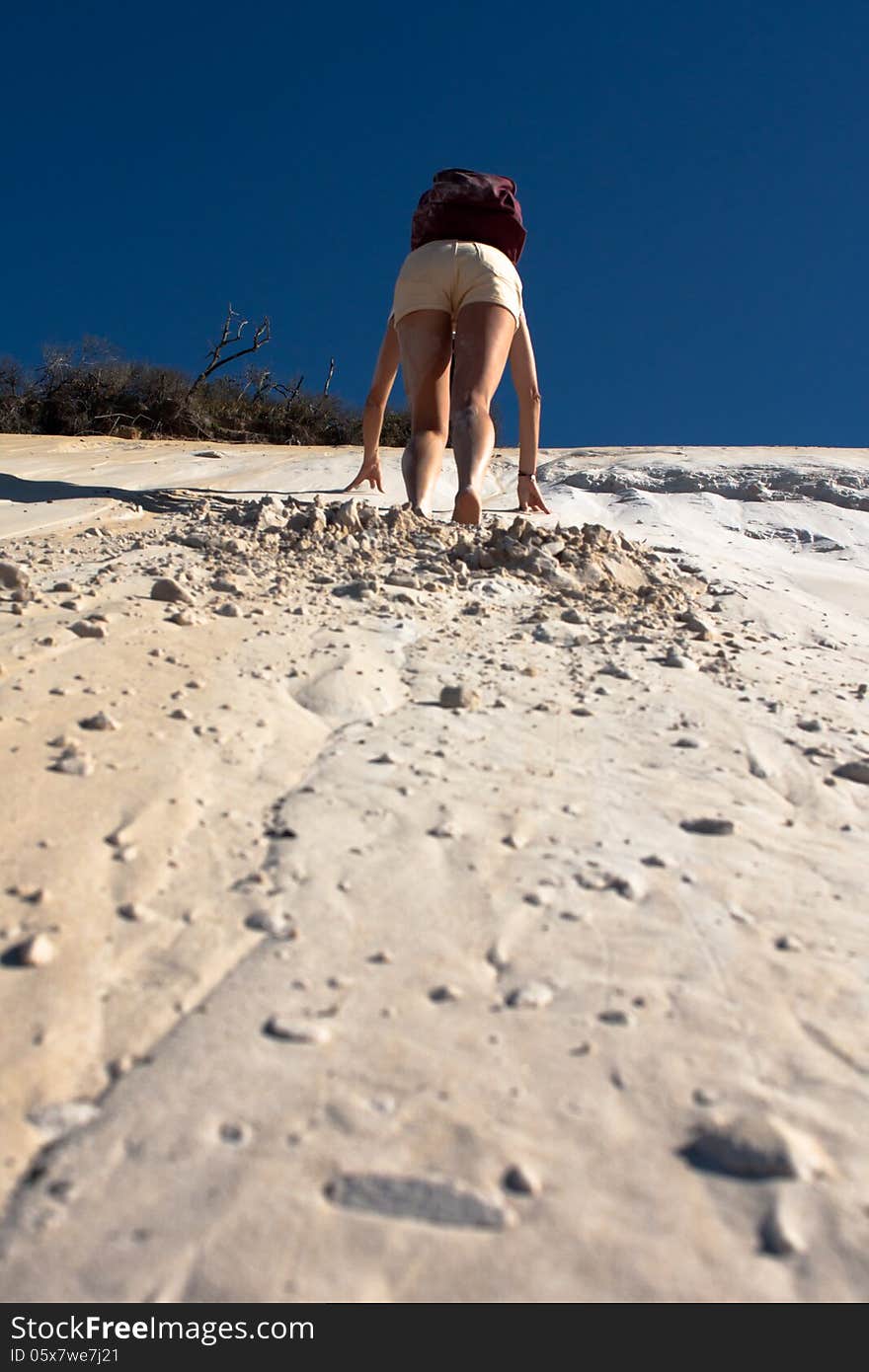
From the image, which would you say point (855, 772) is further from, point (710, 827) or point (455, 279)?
point (455, 279)

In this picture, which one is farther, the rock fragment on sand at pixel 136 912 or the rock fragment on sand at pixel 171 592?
the rock fragment on sand at pixel 171 592

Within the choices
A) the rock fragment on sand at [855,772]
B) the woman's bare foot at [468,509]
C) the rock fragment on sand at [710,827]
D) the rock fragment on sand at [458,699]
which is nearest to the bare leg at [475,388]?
the woman's bare foot at [468,509]

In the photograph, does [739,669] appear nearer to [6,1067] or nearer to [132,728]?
[132,728]

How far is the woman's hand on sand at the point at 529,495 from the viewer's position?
492 centimetres

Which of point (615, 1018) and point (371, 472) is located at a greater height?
point (371, 472)

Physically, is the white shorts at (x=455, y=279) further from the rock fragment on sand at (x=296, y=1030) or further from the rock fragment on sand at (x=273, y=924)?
the rock fragment on sand at (x=296, y=1030)

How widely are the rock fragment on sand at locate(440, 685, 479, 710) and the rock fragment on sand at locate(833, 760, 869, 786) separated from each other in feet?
2.54

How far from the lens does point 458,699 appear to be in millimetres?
2145

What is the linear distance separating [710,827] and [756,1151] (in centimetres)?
74

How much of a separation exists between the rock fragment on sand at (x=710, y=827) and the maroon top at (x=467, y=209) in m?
3.36

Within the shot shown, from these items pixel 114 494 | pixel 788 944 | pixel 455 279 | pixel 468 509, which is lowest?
pixel 788 944

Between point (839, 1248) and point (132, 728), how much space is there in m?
1.43

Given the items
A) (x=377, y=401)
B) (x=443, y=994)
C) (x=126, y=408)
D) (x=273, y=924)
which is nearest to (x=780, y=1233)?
(x=443, y=994)

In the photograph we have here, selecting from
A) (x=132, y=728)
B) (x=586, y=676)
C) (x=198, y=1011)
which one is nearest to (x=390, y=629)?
(x=586, y=676)
